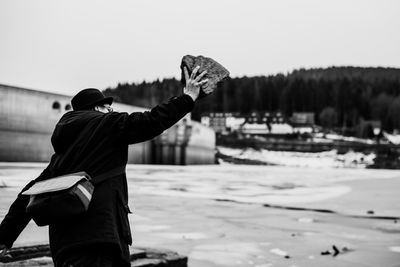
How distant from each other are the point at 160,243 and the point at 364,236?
2799 mm

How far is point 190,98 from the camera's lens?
2436mm

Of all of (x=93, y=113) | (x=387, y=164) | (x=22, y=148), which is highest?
(x=93, y=113)

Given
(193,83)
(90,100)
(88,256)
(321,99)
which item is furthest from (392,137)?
(88,256)

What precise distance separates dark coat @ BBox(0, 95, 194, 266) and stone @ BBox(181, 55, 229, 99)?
0.76 feet

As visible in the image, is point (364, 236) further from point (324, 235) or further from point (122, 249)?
point (122, 249)

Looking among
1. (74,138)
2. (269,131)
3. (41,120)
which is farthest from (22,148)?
(269,131)

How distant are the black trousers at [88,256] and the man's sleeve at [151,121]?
0.50 meters

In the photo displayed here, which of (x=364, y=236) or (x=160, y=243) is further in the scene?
(x=364, y=236)

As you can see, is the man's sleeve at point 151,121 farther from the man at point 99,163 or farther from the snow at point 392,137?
the snow at point 392,137

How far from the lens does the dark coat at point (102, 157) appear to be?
7.49 feet

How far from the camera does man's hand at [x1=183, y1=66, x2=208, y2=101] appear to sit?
2.49m

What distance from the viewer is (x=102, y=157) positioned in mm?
2389

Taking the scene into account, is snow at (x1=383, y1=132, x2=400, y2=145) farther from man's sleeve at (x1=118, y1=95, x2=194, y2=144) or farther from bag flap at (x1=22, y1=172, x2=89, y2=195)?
A: bag flap at (x1=22, y1=172, x2=89, y2=195)

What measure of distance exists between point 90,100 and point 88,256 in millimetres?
754
